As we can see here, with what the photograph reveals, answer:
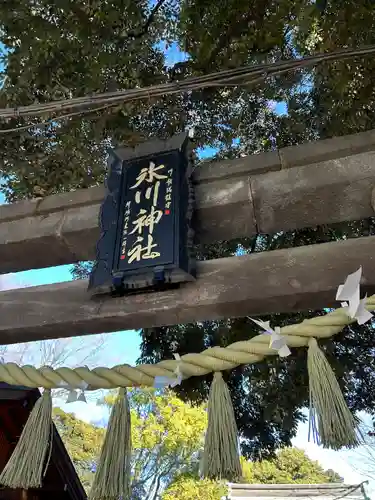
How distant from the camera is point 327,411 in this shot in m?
1.08

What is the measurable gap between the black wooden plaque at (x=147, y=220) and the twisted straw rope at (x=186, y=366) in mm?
330

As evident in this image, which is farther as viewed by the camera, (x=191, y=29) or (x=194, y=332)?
(x=194, y=332)

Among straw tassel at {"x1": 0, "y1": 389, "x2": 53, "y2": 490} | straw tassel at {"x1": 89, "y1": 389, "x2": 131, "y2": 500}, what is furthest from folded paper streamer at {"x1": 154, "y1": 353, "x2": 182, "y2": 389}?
straw tassel at {"x1": 0, "y1": 389, "x2": 53, "y2": 490}

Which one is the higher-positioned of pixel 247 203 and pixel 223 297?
pixel 247 203

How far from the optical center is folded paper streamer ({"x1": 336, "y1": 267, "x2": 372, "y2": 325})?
1132 mm

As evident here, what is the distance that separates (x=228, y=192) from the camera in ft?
5.88

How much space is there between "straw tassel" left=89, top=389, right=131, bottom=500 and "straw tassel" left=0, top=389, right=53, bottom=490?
16 cm

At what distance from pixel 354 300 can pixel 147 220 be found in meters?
0.86

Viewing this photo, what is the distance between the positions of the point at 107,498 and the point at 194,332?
2823mm

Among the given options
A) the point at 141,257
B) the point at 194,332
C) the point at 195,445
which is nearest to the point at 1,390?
the point at 194,332

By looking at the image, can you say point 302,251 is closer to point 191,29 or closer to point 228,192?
point 228,192

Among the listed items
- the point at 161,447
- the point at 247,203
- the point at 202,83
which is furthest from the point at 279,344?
the point at 161,447

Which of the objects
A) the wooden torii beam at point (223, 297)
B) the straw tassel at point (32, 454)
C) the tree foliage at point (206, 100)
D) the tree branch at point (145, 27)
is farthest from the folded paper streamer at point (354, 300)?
the tree branch at point (145, 27)

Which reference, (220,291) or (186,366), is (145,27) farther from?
(186,366)
